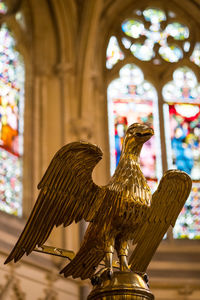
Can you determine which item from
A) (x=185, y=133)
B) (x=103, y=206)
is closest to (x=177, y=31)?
(x=185, y=133)

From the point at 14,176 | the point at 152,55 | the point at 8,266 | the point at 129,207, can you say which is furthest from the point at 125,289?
the point at 152,55

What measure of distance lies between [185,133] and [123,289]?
6.25 meters

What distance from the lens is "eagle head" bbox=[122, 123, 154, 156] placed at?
421cm

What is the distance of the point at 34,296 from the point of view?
766 cm

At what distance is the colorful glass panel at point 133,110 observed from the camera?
9.45m

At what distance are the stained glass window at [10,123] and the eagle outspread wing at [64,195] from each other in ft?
12.5

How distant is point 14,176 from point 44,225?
14.2ft

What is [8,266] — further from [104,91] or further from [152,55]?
[152,55]

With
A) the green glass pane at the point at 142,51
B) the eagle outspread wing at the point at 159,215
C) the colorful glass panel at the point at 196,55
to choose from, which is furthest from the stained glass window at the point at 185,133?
the eagle outspread wing at the point at 159,215

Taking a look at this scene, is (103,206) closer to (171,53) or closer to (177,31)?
(171,53)

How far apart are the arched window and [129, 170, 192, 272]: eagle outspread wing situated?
4.40m

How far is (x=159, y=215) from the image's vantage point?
4602 mm

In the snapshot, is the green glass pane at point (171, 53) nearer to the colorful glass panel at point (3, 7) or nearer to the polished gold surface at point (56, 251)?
the colorful glass panel at point (3, 7)

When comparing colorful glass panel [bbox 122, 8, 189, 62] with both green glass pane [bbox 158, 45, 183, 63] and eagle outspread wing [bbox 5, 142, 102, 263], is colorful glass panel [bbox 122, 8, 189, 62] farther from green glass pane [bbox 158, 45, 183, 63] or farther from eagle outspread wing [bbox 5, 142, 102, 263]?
eagle outspread wing [bbox 5, 142, 102, 263]
